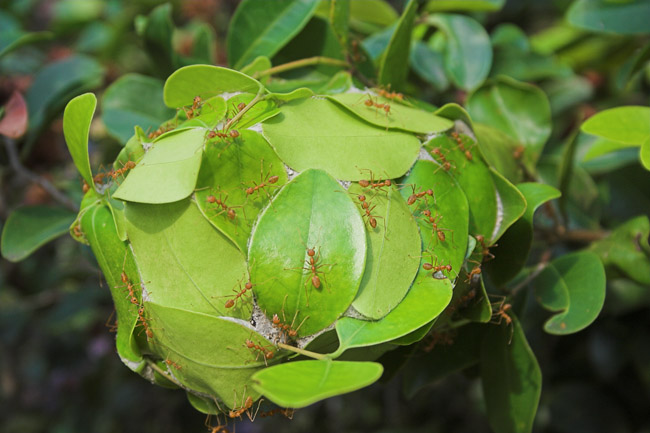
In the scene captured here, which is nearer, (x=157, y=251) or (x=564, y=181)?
(x=157, y=251)

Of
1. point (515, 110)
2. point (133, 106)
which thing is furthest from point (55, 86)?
point (515, 110)

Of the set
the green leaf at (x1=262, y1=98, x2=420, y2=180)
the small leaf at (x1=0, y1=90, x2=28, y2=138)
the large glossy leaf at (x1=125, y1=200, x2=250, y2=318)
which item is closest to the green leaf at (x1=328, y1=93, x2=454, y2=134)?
the green leaf at (x1=262, y1=98, x2=420, y2=180)

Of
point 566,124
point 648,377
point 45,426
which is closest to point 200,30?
point 566,124

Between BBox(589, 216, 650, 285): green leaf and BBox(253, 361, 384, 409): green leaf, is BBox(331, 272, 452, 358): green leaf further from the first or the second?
BBox(589, 216, 650, 285): green leaf

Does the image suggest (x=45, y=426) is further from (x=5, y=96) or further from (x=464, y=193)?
(x=464, y=193)

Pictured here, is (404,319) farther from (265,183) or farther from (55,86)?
(55,86)

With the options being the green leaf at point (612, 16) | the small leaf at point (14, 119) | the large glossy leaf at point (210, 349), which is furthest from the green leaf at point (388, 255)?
the green leaf at point (612, 16)
